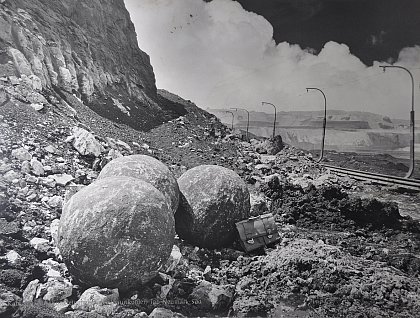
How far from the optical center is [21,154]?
6246mm

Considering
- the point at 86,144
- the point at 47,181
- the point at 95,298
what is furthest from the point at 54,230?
the point at 86,144

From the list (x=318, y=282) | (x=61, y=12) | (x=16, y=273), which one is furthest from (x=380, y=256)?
(x=61, y=12)

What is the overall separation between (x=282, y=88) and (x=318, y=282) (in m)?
4.00

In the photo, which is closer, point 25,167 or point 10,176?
point 10,176

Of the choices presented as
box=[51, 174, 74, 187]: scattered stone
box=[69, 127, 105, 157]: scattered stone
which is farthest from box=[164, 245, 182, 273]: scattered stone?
box=[69, 127, 105, 157]: scattered stone

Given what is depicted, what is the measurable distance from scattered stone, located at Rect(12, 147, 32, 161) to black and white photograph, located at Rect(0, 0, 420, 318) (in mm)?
37

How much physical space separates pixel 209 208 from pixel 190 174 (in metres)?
0.70

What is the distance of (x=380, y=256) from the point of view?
5.83 meters

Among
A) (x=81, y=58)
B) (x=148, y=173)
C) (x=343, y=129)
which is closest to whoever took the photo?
(x=148, y=173)

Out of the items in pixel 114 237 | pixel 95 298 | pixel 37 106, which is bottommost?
pixel 95 298

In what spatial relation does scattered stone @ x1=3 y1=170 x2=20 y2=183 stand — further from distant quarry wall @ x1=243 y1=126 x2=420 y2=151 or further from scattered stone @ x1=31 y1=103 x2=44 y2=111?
distant quarry wall @ x1=243 y1=126 x2=420 y2=151

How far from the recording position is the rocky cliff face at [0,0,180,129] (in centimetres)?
876

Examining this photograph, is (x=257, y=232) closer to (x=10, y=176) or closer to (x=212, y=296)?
(x=212, y=296)

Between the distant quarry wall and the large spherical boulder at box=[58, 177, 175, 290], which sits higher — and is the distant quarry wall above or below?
above
